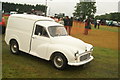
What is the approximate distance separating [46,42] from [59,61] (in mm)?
998

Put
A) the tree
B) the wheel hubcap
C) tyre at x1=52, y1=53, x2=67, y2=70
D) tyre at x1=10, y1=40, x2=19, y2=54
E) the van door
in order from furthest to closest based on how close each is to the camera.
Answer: the tree → tyre at x1=10, y1=40, x2=19, y2=54 → the van door → the wheel hubcap → tyre at x1=52, y1=53, x2=67, y2=70

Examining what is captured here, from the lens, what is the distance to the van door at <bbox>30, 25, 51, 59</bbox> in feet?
23.6

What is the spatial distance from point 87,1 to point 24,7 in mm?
35965

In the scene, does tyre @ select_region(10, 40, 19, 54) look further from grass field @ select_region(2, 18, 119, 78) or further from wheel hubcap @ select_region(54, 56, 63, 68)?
wheel hubcap @ select_region(54, 56, 63, 68)

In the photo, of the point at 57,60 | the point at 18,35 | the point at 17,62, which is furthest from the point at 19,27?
the point at 57,60

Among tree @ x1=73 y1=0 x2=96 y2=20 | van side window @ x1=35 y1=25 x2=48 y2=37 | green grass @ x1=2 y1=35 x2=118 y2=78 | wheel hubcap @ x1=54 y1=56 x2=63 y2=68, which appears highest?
tree @ x1=73 y1=0 x2=96 y2=20

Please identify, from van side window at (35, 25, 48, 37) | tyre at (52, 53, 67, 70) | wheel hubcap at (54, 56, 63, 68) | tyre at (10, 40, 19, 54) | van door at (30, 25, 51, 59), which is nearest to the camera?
tyre at (52, 53, 67, 70)

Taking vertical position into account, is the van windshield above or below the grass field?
above

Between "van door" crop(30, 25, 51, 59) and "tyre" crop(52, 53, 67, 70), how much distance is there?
52cm

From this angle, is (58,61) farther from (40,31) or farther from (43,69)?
(40,31)

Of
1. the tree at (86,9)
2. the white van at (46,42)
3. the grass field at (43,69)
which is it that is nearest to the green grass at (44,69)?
the grass field at (43,69)

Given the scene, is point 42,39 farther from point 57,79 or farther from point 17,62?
point 57,79

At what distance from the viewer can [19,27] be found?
8133 mm

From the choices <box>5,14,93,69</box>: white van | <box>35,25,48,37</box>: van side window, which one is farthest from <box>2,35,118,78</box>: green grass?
<box>35,25,48,37</box>: van side window
